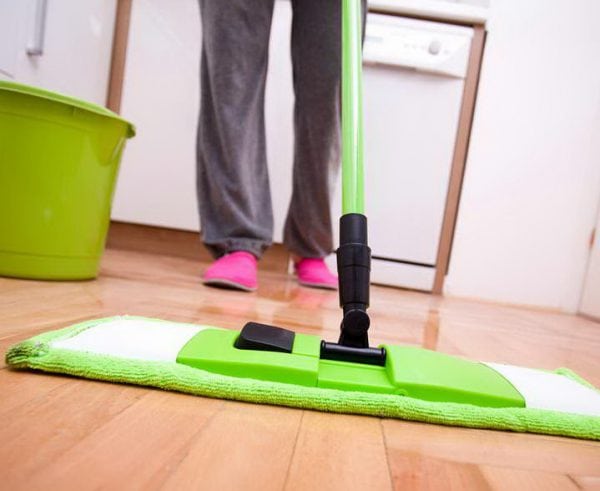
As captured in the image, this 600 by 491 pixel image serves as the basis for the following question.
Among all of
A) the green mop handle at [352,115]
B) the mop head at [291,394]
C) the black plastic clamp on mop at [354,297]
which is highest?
the green mop handle at [352,115]

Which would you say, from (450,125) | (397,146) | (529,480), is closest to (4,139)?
(529,480)

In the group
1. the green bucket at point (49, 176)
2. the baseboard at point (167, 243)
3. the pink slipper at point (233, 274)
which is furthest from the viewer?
the baseboard at point (167, 243)

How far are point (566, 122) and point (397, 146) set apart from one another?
628 millimetres

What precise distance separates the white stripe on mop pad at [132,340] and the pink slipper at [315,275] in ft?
2.74

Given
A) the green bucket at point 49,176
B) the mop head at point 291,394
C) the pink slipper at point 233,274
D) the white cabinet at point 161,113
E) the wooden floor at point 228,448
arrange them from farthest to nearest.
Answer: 1. the white cabinet at point 161,113
2. the pink slipper at point 233,274
3. the green bucket at point 49,176
4. the mop head at point 291,394
5. the wooden floor at point 228,448

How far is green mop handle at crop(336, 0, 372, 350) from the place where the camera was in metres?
0.43

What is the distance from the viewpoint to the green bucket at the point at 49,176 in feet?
2.62

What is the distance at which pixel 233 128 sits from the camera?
104cm

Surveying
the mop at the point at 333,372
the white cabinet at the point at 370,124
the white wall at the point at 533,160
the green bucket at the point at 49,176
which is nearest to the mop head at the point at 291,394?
the mop at the point at 333,372

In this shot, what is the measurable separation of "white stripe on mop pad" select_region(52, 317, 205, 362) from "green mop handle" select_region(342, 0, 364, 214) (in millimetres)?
206

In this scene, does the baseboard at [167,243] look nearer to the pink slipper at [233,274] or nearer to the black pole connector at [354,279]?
the pink slipper at [233,274]

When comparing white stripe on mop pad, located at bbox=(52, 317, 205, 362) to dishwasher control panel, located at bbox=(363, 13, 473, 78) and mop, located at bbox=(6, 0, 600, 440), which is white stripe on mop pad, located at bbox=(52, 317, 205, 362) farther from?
dishwasher control panel, located at bbox=(363, 13, 473, 78)

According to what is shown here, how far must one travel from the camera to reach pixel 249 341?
0.40m

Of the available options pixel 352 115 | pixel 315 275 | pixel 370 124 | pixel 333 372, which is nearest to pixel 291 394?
pixel 333 372
